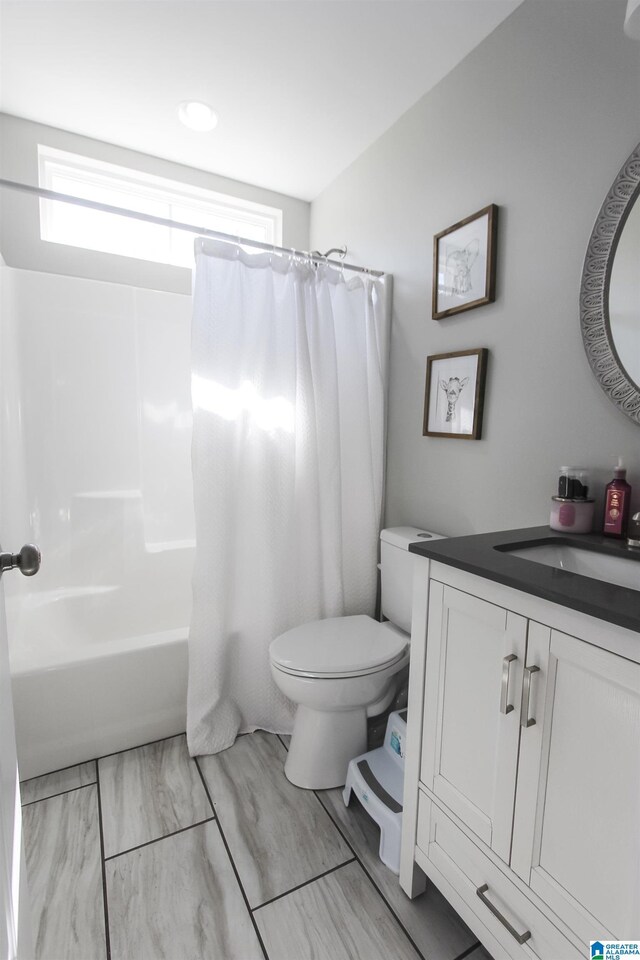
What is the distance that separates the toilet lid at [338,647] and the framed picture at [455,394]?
0.74 meters

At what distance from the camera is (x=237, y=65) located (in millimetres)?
1610

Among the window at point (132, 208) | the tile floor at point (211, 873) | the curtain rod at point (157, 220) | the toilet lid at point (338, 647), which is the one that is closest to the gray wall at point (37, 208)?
the window at point (132, 208)

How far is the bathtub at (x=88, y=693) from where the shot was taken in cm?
152

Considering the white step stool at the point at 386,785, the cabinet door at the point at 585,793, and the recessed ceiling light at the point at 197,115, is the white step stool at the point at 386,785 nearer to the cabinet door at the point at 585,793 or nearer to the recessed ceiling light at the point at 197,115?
the cabinet door at the point at 585,793

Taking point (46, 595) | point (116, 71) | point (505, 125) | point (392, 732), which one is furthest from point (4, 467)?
point (505, 125)

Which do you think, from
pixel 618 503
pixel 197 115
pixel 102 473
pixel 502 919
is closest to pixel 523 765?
pixel 502 919

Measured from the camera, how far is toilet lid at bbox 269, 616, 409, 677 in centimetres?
141

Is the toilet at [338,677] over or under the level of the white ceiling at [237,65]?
under

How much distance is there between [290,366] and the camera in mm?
1757

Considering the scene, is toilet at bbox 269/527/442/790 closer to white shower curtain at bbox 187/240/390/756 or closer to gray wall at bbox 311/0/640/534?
white shower curtain at bbox 187/240/390/756

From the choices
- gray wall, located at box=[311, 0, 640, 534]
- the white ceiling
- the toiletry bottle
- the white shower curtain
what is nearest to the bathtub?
the white shower curtain

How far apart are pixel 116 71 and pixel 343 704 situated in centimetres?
231

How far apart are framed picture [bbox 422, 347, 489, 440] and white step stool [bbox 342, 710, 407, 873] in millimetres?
978

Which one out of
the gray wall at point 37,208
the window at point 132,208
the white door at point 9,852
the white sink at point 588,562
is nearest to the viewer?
the white door at point 9,852
